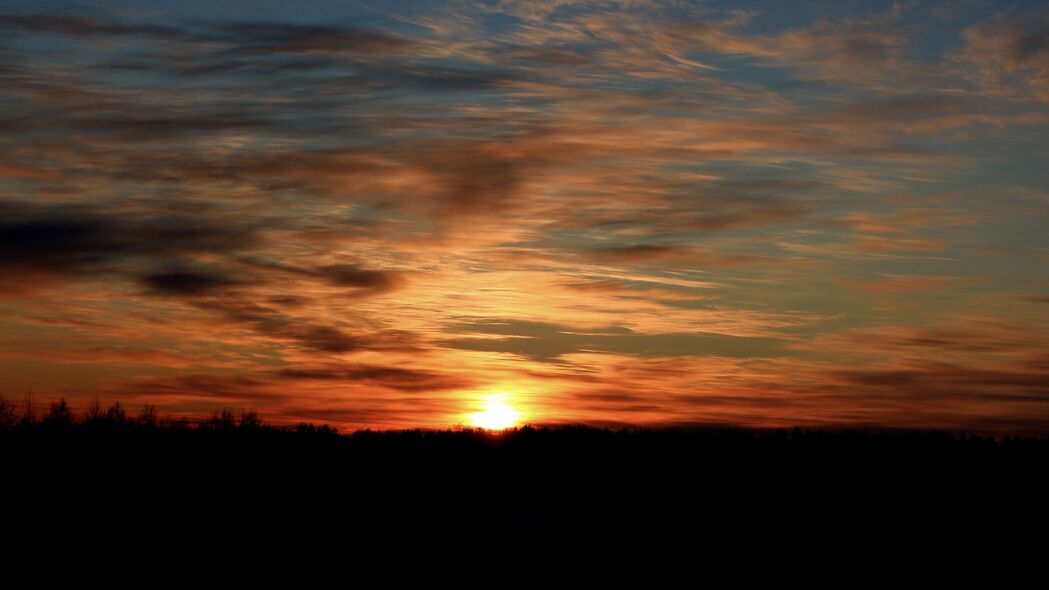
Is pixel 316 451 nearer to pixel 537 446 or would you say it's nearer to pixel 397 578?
pixel 537 446

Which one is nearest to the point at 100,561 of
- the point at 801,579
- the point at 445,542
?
the point at 445,542

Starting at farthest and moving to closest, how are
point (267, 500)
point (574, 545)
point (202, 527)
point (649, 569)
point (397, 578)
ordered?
point (267, 500) < point (202, 527) < point (574, 545) < point (649, 569) < point (397, 578)

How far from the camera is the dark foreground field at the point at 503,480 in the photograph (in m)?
37.1

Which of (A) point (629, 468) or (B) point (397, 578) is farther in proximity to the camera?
(A) point (629, 468)

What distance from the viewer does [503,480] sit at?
5869cm

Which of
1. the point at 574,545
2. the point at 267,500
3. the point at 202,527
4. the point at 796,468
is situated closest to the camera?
the point at 574,545

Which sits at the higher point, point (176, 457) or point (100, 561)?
point (176, 457)

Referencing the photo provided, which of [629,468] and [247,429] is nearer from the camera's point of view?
[629,468]

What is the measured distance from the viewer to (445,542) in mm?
31031

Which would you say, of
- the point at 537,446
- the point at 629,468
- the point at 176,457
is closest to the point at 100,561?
the point at 176,457

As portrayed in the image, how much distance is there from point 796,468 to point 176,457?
3228 cm

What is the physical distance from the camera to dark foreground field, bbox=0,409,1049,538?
37125 millimetres

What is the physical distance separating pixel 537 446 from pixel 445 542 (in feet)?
142

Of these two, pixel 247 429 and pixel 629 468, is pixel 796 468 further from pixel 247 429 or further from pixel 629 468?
pixel 247 429
